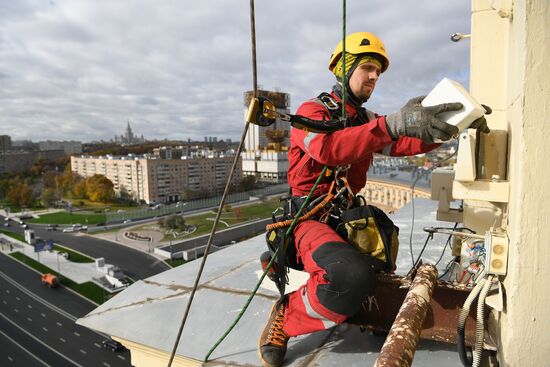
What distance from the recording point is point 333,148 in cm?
157

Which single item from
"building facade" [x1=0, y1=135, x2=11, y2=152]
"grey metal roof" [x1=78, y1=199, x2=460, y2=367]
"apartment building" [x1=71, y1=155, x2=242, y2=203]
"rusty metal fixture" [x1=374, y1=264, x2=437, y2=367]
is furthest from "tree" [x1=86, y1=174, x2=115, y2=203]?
"building facade" [x1=0, y1=135, x2=11, y2=152]

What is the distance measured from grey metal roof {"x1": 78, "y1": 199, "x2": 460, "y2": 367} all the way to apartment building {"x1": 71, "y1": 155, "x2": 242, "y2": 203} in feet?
174

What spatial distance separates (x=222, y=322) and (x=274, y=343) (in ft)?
1.88

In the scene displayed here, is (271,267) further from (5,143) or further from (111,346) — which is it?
(5,143)

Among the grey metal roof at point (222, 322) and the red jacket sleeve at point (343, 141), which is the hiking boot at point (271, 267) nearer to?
the grey metal roof at point (222, 322)

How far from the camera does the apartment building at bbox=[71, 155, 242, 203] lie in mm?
54531

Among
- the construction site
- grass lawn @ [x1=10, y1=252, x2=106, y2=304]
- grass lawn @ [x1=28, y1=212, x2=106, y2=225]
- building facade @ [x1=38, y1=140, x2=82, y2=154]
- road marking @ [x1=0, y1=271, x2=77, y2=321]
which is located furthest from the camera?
building facade @ [x1=38, y1=140, x2=82, y2=154]

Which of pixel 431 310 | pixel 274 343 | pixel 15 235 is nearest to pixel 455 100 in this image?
pixel 431 310

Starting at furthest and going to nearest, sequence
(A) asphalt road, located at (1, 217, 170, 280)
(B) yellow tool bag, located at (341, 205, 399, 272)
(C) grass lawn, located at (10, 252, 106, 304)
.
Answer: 1. (A) asphalt road, located at (1, 217, 170, 280)
2. (C) grass lawn, located at (10, 252, 106, 304)
3. (B) yellow tool bag, located at (341, 205, 399, 272)

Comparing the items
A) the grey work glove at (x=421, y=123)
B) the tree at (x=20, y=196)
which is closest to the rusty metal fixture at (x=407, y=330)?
the grey work glove at (x=421, y=123)

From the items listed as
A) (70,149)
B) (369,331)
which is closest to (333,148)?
(369,331)

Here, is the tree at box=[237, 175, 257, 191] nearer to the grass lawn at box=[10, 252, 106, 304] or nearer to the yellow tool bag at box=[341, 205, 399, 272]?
the grass lawn at box=[10, 252, 106, 304]

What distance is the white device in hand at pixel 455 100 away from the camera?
50.3 inches

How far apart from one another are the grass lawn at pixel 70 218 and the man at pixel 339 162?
47178mm
